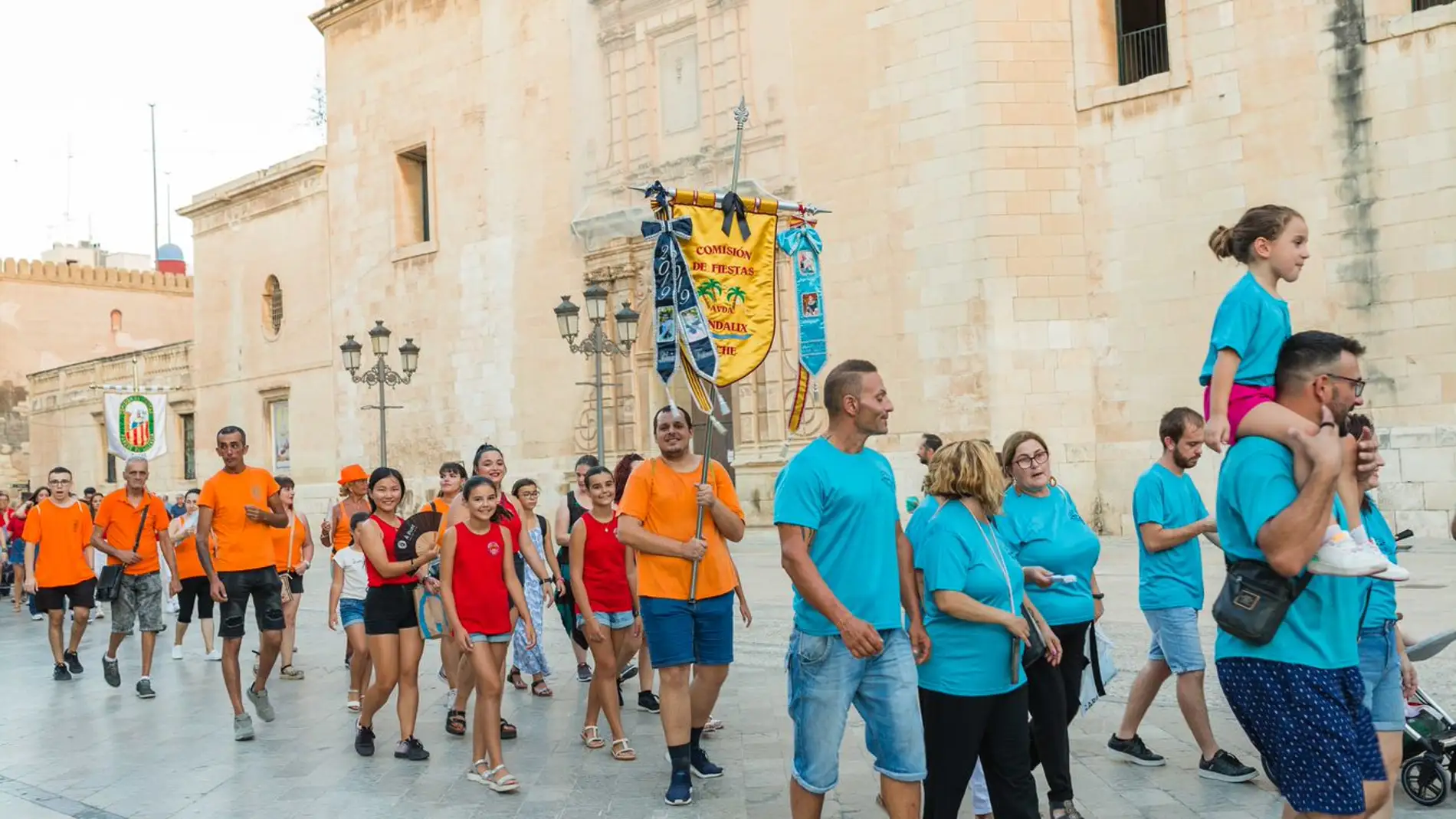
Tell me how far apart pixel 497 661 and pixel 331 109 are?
2515cm

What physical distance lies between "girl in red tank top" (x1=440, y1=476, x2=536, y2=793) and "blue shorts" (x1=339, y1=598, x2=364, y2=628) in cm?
223

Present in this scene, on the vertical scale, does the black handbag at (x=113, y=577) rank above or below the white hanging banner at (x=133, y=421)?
below

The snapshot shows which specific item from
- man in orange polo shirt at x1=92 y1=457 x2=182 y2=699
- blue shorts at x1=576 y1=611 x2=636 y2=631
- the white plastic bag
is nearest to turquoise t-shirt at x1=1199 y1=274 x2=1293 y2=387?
the white plastic bag

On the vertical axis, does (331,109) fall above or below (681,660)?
above

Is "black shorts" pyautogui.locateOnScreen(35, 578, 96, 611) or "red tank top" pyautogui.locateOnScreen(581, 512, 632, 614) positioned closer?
"red tank top" pyautogui.locateOnScreen(581, 512, 632, 614)

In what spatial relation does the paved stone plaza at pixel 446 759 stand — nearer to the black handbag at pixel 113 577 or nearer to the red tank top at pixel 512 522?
the black handbag at pixel 113 577

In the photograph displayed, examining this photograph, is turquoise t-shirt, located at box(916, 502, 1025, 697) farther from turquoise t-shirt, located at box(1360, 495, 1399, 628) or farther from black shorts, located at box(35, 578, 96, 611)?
black shorts, located at box(35, 578, 96, 611)

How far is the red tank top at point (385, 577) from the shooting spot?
757 cm

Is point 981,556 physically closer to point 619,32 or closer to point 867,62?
point 867,62

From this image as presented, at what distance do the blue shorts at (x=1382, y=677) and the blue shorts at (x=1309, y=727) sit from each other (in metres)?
1.06

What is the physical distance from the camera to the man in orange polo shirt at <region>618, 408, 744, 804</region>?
21.2 ft

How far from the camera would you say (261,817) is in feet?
20.8

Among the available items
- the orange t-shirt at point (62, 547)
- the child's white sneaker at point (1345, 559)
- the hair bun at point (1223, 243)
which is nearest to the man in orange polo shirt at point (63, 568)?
the orange t-shirt at point (62, 547)

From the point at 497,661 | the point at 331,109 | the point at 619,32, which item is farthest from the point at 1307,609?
the point at 331,109
